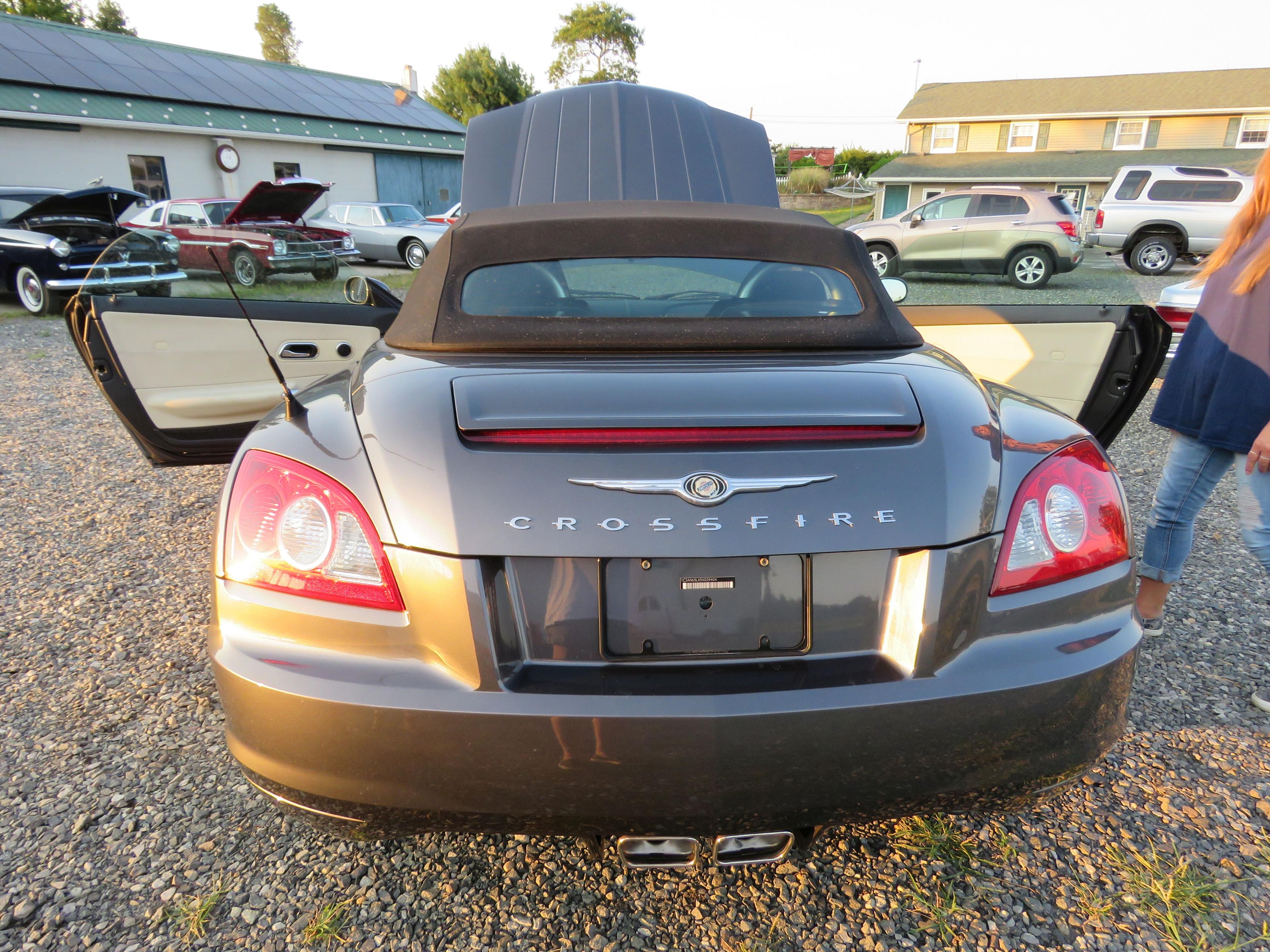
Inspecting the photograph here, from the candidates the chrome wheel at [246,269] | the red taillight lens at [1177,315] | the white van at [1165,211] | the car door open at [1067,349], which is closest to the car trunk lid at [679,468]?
the car door open at [1067,349]

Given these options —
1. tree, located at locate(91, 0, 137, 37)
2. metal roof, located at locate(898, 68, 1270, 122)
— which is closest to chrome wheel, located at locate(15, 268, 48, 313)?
metal roof, located at locate(898, 68, 1270, 122)

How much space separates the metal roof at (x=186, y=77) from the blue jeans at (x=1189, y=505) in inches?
1055

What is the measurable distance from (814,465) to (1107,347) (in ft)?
6.65

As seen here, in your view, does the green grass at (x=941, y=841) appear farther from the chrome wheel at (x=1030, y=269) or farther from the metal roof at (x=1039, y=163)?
Result: the metal roof at (x=1039, y=163)

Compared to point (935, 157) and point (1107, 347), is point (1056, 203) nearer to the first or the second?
point (1107, 347)

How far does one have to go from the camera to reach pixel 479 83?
55.2 metres

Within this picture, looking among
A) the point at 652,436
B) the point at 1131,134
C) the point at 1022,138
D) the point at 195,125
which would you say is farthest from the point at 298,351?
the point at 1131,134

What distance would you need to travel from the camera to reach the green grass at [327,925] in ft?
5.72

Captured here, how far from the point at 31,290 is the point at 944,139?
35.3 m

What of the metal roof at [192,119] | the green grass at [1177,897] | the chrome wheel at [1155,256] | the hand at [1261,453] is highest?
the metal roof at [192,119]

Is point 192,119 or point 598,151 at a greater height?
point 192,119

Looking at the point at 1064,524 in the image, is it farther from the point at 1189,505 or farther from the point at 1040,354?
the point at 1040,354

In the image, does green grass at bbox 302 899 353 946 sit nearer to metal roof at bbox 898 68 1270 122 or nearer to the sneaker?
the sneaker

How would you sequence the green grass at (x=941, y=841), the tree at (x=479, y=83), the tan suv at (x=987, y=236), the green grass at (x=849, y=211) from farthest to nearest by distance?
the tree at (x=479, y=83)
the green grass at (x=849, y=211)
the tan suv at (x=987, y=236)
the green grass at (x=941, y=841)
